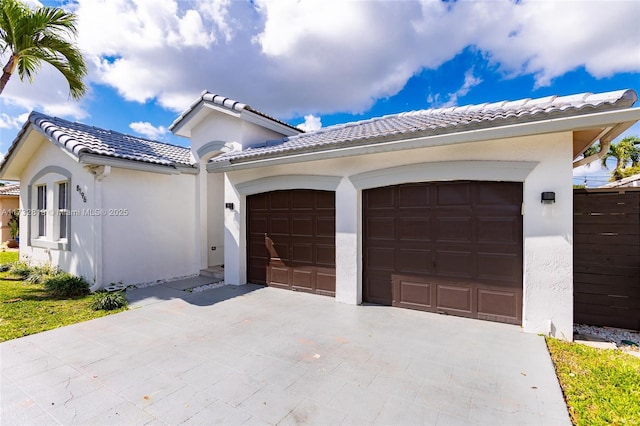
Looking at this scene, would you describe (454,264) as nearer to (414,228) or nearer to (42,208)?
(414,228)

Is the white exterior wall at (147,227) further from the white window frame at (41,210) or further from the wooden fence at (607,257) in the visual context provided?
the wooden fence at (607,257)

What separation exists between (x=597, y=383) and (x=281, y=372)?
4.86 m

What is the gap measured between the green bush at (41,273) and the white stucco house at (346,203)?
0.39m

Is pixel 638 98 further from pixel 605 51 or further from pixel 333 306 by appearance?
pixel 333 306

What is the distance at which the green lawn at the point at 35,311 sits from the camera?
6.69 meters

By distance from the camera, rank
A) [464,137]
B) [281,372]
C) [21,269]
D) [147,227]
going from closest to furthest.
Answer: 1. [281,372]
2. [464,137]
3. [147,227]
4. [21,269]

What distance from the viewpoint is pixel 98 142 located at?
10656mm

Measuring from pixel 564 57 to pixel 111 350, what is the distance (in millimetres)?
15206

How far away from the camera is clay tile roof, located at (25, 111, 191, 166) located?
9.41m

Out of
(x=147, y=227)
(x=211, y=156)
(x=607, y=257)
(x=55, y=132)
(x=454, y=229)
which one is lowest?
(x=607, y=257)

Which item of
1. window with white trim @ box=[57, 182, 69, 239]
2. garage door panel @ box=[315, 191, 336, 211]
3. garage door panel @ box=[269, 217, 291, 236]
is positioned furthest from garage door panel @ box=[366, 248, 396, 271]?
window with white trim @ box=[57, 182, 69, 239]

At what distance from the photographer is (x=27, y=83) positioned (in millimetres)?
10055

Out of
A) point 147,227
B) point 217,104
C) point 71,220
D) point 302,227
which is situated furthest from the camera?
point 217,104

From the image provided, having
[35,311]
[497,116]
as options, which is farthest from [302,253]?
[35,311]
